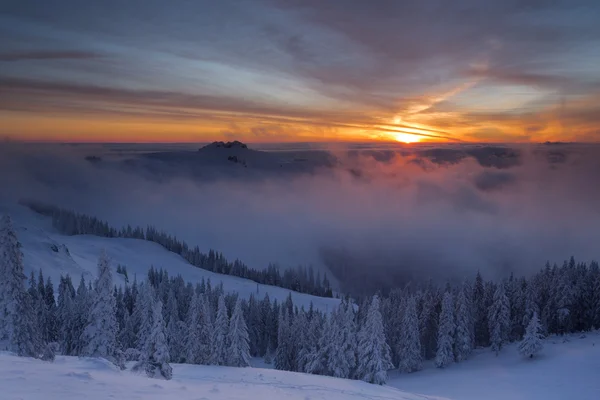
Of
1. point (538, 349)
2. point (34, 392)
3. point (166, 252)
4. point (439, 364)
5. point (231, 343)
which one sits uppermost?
point (34, 392)

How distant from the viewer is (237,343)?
1901 inches

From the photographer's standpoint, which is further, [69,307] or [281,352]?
[281,352]

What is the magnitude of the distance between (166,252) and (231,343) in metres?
153

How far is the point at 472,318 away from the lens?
230 feet

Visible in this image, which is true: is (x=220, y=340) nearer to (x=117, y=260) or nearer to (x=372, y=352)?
(x=372, y=352)

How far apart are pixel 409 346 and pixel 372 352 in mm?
21405

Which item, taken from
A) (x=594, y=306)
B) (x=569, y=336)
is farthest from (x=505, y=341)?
(x=594, y=306)

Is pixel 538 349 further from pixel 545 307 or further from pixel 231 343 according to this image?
pixel 231 343

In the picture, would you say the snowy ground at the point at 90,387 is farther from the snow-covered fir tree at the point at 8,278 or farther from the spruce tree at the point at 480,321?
the spruce tree at the point at 480,321

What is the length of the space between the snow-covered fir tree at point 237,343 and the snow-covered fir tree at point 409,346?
2889 centimetres

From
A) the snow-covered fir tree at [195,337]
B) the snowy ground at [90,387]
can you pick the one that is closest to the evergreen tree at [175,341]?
the snow-covered fir tree at [195,337]

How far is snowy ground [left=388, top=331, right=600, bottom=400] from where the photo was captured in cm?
4662

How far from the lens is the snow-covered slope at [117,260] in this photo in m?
116

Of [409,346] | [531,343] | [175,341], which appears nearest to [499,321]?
[531,343]
